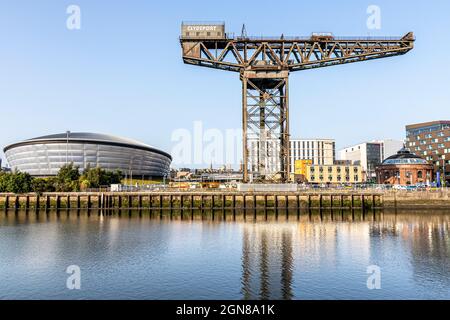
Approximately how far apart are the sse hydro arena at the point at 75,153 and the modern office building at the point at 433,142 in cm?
10258

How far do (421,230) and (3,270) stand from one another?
143 feet

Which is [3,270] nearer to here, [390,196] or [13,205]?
[13,205]

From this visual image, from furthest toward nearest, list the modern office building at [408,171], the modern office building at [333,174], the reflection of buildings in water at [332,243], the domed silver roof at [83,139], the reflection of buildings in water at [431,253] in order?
the modern office building at [333,174] → the domed silver roof at [83,139] → the modern office building at [408,171] → the reflection of buildings in water at [332,243] → the reflection of buildings in water at [431,253]

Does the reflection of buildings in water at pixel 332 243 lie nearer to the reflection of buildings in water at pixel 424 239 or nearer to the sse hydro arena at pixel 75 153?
the reflection of buildings in water at pixel 424 239

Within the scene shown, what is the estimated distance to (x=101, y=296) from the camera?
71.0ft

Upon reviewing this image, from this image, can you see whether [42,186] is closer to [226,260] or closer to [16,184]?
[16,184]

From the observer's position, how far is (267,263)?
28750 mm

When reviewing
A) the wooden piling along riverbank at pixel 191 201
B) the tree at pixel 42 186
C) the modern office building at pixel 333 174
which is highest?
the modern office building at pixel 333 174

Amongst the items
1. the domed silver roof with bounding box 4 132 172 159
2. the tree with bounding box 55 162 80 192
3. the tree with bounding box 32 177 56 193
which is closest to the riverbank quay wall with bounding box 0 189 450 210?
the tree with bounding box 32 177 56 193

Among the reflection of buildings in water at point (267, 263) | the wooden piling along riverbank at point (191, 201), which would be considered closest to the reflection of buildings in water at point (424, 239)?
the reflection of buildings in water at point (267, 263)

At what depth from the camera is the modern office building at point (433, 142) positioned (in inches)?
4911

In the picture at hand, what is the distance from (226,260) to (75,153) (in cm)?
10812

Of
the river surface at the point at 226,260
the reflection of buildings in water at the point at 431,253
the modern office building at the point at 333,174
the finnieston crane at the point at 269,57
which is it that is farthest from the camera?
the modern office building at the point at 333,174

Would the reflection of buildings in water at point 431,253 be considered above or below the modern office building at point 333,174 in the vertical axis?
below
